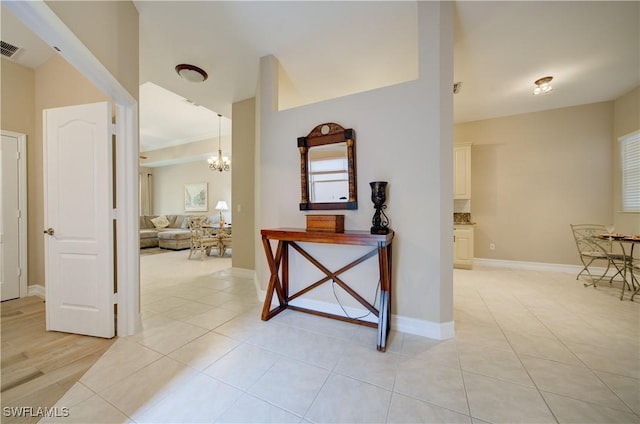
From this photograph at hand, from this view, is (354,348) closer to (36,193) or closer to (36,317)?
(36,317)

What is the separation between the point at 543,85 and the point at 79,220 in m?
5.65

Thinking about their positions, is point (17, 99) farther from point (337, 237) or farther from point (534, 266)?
point (534, 266)

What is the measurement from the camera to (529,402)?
1.31m

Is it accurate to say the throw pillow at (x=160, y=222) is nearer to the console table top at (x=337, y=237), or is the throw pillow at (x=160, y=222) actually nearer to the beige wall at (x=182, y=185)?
the beige wall at (x=182, y=185)

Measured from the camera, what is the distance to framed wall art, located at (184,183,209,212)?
7848 mm

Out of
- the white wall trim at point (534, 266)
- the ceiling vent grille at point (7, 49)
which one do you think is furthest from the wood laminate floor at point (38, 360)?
the white wall trim at point (534, 266)

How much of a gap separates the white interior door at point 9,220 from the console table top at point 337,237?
3.27m

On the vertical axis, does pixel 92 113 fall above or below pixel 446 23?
below

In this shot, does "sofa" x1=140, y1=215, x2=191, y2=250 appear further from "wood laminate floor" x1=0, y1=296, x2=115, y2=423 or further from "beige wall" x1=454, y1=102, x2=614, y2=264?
"beige wall" x1=454, y1=102, x2=614, y2=264

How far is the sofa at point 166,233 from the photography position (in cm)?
650

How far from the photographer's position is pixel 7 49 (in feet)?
8.70

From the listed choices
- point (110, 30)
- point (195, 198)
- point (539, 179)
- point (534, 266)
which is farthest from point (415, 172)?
point (195, 198)

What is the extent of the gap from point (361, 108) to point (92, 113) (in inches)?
94.1

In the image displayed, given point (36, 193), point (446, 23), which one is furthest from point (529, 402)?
point (36, 193)
